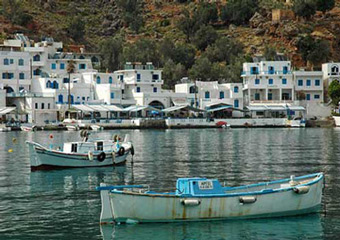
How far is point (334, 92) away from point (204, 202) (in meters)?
91.5

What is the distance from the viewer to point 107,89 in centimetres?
11575

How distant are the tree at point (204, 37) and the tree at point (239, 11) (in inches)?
498

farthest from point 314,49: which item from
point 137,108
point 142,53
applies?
point 137,108

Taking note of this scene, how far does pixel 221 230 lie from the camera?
28141 millimetres

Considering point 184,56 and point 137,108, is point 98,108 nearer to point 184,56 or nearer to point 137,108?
point 137,108

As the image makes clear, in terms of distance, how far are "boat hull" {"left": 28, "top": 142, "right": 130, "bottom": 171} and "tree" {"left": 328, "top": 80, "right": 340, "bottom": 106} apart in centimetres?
7263

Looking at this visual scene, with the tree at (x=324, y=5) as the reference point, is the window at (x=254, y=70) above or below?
below

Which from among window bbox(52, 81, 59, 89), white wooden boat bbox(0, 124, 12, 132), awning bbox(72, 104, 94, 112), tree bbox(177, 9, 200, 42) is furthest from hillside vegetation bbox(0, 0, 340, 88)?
white wooden boat bbox(0, 124, 12, 132)

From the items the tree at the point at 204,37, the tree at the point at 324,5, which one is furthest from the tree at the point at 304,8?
the tree at the point at 204,37

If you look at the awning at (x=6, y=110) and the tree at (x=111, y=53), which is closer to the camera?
the awning at (x=6, y=110)

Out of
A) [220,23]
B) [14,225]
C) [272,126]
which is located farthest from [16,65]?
[14,225]

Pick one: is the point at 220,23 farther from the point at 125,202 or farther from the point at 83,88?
the point at 125,202

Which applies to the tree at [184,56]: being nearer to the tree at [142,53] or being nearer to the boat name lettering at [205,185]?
the tree at [142,53]

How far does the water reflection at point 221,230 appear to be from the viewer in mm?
27250
